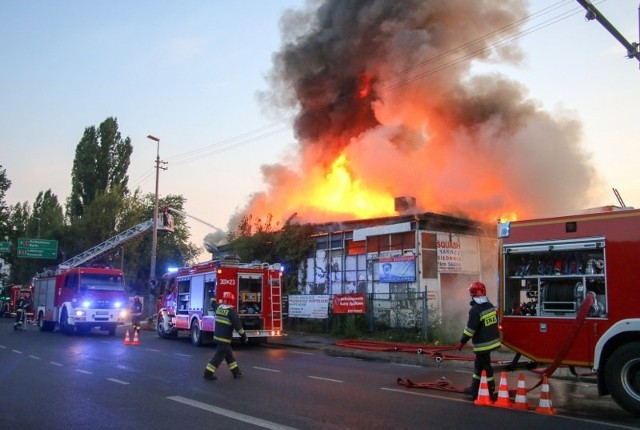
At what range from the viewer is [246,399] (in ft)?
25.5

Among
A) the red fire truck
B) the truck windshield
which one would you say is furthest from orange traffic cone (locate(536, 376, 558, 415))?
the truck windshield

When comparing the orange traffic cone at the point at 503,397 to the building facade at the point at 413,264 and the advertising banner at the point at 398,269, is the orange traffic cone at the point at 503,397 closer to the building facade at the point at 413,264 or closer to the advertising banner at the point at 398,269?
the building facade at the point at 413,264

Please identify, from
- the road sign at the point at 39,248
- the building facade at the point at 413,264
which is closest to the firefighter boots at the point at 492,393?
the building facade at the point at 413,264

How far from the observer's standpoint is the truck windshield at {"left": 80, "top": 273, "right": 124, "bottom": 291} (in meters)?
22.1

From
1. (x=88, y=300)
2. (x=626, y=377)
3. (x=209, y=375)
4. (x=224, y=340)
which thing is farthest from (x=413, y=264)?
(x=88, y=300)

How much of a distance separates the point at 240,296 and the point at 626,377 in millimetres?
11893

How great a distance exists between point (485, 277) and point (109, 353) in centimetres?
1346

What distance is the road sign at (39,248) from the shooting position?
43938 mm

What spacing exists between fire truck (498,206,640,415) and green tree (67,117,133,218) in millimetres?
40932

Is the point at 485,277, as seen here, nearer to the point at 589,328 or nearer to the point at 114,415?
the point at 589,328

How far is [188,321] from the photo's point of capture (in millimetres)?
18281

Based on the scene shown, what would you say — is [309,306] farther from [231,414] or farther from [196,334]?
[231,414]

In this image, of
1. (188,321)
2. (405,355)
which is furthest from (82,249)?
(405,355)

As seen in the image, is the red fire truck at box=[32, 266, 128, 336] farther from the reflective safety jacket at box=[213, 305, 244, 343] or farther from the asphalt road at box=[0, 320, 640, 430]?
the reflective safety jacket at box=[213, 305, 244, 343]
